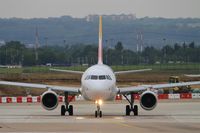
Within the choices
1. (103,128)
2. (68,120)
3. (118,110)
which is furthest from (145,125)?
(118,110)

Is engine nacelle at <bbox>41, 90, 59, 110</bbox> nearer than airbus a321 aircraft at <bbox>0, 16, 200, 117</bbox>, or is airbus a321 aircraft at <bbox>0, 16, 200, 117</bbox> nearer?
airbus a321 aircraft at <bbox>0, 16, 200, 117</bbox>

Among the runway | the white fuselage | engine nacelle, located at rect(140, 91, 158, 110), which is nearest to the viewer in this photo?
the runway

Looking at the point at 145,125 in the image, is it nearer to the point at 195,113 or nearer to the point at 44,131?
the point at 44,131

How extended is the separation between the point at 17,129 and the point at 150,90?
14358 mm

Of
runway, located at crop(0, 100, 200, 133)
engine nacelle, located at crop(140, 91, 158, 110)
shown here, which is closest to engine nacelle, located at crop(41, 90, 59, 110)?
runway, located at crop(0, 100, 200, 133)

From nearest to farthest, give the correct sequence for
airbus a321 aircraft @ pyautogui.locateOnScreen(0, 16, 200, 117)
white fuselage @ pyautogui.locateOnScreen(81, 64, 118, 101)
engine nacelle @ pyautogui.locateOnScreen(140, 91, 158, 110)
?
white fuselage @ pyautogui.locateOnScreen(81, 64, 118, 101) < airbus a321 aircraft @ pyautogui.locateOnScreen(0, 16, 200, 117) < engine nacelle @ pyautogui.locateOnScreen(140, 91, 158, 110)

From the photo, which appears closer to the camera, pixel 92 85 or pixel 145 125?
pixel 145 125

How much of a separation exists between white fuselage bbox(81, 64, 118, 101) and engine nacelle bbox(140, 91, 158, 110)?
2.08 meters

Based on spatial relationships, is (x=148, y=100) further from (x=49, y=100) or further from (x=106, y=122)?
(x=106, y=122)

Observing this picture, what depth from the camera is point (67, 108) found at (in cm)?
5266

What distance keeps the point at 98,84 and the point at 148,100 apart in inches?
165

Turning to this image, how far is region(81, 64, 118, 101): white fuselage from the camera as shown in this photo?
48.5m

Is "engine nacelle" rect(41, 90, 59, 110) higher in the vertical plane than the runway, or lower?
higher

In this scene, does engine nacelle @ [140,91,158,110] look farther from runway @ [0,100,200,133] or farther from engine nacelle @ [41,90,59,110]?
engine nacelle @ [41,90,59,110]
